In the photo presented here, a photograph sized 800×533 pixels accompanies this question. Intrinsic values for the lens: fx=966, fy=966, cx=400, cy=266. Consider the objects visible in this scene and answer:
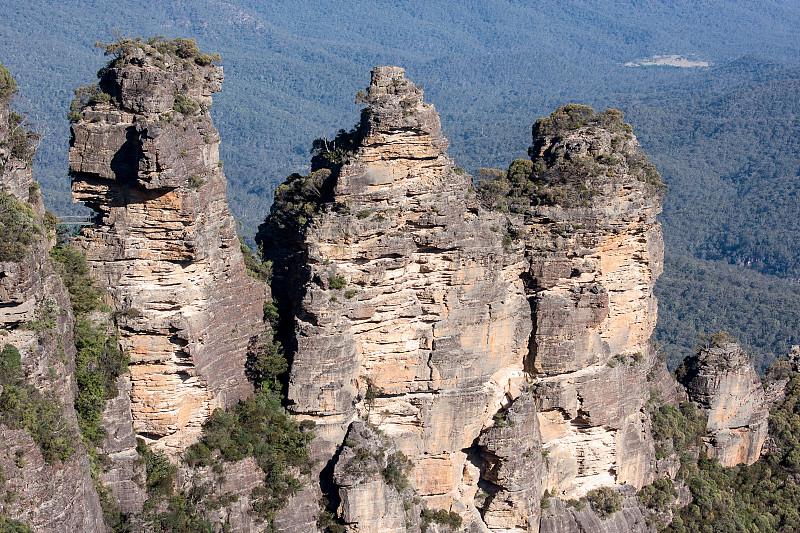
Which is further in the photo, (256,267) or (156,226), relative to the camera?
(256,267)

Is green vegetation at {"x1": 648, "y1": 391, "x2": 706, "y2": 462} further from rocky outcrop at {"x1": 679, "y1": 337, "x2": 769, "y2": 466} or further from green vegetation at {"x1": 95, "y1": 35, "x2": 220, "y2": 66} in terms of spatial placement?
green vegetation at {"x1": 95, "y1": 35, "x2": 220, "y2": 66}

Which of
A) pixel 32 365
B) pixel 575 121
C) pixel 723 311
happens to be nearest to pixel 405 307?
pixel 575 121

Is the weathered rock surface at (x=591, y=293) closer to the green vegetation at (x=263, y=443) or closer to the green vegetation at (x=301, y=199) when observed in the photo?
the green vegetation at (x=301, y=199)

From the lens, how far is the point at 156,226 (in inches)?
1211

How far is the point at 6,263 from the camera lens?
24.8 meters

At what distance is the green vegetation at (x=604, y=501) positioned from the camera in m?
39.6

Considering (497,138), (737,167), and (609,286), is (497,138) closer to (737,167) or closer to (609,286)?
(737,167)

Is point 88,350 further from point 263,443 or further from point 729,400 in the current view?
point 729,400

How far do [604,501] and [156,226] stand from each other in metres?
21.4

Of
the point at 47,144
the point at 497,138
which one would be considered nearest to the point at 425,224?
the point at 47,144

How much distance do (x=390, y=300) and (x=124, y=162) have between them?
1009cm

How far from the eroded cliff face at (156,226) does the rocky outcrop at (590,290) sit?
12.6 meters

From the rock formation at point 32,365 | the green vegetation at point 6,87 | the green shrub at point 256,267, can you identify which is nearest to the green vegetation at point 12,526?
the rock formation at point 32,365

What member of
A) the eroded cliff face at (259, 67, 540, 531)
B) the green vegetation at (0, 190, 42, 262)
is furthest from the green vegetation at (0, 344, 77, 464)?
the eroded cliff face at (259, 67, 540, 531)
